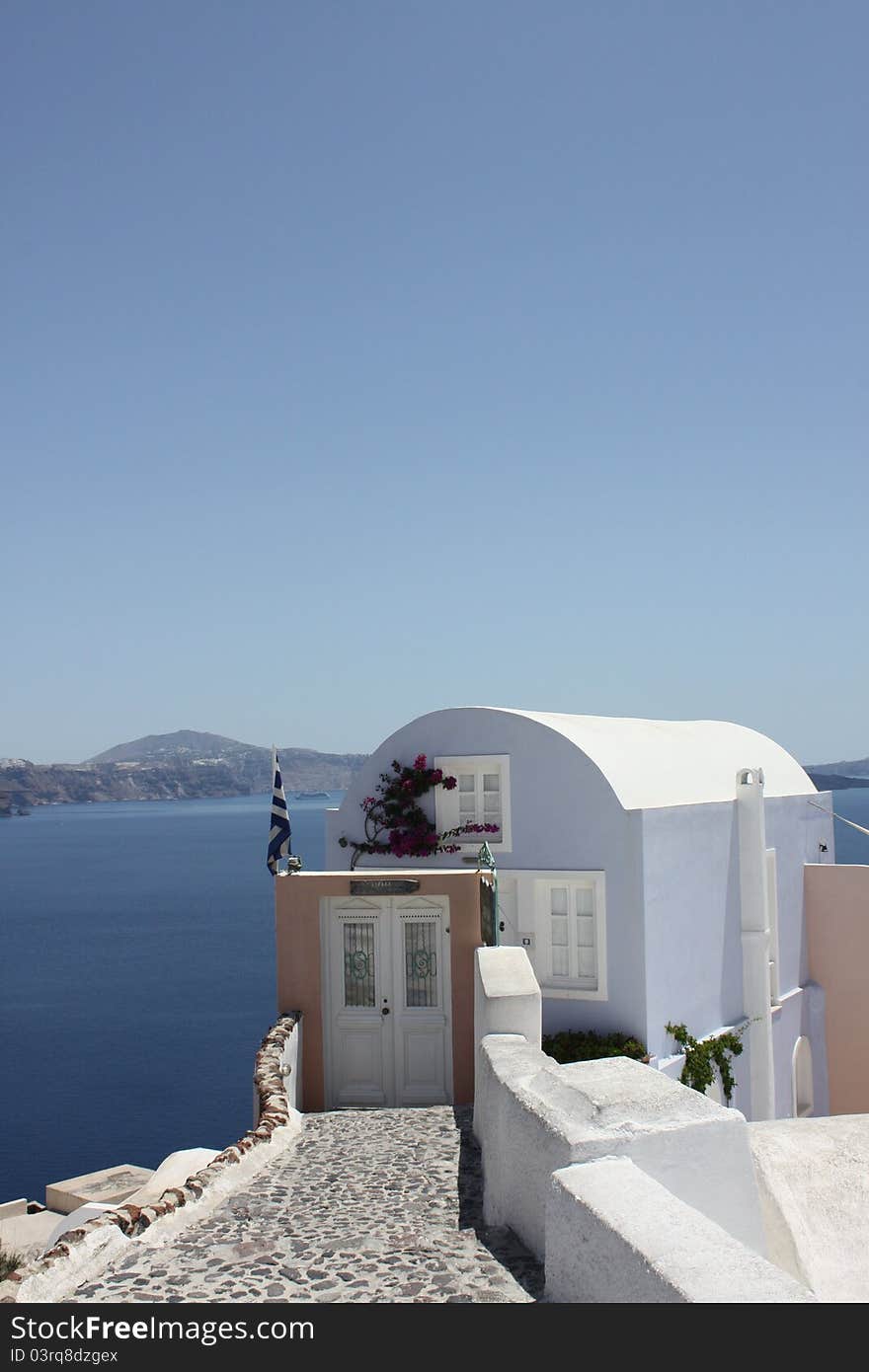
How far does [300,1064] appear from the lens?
13133 mm

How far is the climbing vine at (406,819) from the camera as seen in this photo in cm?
1647

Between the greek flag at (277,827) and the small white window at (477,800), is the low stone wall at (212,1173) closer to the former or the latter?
the greek flag at (277,827)

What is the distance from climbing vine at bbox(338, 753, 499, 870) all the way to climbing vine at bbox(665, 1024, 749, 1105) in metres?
3.79

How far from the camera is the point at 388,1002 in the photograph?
13.3m

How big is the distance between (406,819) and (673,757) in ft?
14.4

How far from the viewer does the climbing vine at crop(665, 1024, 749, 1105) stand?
15.1m

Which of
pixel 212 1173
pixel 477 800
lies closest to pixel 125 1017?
pixel 477 800

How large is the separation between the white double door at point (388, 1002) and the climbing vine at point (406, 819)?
3.08 metres

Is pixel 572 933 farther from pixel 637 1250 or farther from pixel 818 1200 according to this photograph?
pixel 637 1250

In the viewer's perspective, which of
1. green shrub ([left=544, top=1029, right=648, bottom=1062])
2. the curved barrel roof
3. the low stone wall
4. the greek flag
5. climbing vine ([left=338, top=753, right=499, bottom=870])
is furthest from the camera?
climbing vine ([left=338, top=753, right=499, bottom=870])

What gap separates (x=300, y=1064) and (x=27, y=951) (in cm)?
6661

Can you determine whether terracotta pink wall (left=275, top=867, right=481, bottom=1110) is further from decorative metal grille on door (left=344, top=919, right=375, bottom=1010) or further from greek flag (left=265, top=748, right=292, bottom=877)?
greek flag (left=265, top=748, right=292, bottom=877)

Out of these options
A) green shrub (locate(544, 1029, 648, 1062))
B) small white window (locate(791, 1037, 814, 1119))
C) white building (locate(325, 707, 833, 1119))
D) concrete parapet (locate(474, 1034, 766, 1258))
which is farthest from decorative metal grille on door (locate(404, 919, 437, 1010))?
small white window (locate(791, 1037, 814, 1119))

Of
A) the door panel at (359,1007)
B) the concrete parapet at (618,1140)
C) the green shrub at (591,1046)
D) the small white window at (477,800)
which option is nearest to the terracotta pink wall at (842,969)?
the green shrub at (591,1046)
